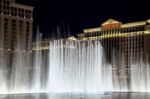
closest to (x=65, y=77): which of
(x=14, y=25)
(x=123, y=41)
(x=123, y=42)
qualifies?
(x=14, y=25)

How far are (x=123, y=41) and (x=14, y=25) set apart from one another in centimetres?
2636

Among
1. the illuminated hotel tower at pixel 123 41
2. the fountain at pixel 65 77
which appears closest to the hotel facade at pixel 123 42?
the illuminated hotel tower at pixel 123 41

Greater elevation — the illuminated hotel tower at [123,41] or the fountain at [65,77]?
the illuminated hotel tower at [123,41]

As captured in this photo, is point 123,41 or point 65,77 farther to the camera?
point 123,41

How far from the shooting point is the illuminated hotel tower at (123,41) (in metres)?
79.8

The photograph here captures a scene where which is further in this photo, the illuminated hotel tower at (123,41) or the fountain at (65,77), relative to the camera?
the illuminated hotel tower at (123,41)

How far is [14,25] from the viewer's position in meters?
71.9

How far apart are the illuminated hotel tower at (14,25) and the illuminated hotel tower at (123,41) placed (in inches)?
750

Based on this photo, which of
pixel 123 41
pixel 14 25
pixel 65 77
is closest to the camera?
pixel 65 77

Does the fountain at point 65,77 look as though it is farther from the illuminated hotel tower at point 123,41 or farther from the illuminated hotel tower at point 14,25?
the illuminated hotel tower at point 123,41

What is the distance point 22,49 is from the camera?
69.6 meters

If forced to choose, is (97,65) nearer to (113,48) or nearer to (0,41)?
(0,41)

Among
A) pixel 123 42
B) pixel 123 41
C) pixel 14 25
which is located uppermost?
pixel 14 25

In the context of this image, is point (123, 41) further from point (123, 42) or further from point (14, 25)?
point (14, 25)
